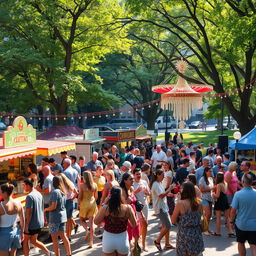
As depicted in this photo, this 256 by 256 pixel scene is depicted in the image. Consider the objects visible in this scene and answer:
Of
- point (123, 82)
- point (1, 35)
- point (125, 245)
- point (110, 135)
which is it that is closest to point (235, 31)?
point (110, 135)

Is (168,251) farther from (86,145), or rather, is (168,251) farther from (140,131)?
(140,131)

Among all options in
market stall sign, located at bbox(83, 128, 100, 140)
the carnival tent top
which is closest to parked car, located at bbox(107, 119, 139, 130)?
the carnival tent top

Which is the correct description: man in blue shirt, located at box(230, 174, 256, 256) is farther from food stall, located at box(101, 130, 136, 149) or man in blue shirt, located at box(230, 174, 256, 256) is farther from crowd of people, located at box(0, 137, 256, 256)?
food stall, located at box(101, 130, 136, 149)

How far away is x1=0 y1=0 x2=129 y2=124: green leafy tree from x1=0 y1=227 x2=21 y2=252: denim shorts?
16760 millimetres

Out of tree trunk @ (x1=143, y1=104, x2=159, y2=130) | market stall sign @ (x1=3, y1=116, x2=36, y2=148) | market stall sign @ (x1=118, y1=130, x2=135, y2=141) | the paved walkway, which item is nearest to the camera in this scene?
the paved walkway

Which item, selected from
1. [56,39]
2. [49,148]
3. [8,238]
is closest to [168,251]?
[8,238]

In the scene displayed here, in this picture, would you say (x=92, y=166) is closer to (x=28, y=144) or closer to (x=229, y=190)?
(x=28, y=144)

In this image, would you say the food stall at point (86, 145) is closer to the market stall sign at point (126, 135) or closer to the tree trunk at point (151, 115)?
the market stall sign at point (126, 135)

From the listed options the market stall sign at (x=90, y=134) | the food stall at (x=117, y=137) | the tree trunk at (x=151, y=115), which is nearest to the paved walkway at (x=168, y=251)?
the market stall sign at (x=90, y=134)

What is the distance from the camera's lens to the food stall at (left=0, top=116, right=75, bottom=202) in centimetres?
1004

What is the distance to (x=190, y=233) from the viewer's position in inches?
233

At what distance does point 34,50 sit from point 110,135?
6.93 metres

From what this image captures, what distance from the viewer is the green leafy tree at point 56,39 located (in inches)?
895

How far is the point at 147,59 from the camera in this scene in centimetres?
4106
